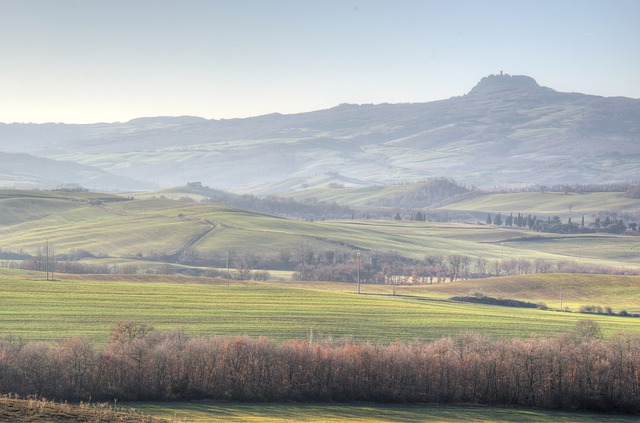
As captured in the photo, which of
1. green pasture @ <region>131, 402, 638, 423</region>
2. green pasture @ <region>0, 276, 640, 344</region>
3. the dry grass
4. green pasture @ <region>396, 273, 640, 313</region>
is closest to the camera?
the dry grass

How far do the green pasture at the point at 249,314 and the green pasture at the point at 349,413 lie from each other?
731 inches

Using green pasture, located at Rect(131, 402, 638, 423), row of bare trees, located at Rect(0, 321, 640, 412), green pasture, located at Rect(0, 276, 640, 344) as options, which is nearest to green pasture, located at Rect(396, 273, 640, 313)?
green pasture, located at Rect(0, 276, 640, 344)

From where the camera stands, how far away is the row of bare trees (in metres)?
53.2

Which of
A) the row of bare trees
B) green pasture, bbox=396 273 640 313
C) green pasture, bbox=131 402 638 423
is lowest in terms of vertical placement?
green pasture, bbox=131 402 638 423

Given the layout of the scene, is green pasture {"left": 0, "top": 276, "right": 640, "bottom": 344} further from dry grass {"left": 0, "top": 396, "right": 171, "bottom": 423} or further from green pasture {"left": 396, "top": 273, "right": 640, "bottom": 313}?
dry grass {"left": 0, "top": 396, "right": 171, "bottom": 423}

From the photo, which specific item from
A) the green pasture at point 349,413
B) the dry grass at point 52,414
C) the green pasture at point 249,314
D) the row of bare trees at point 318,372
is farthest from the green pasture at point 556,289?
the dry grass at point 52,414

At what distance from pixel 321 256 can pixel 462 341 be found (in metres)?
104

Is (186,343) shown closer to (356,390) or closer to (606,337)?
(356,390)

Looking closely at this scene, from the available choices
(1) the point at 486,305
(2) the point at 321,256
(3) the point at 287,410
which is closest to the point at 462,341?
(3) the point at 287,410

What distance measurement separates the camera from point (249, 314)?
83688 millimetres

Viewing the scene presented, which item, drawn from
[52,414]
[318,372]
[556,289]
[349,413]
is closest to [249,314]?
[318,372]

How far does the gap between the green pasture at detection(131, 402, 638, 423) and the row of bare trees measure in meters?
1.86

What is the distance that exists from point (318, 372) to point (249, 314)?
90.8 feet

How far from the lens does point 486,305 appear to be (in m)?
107
